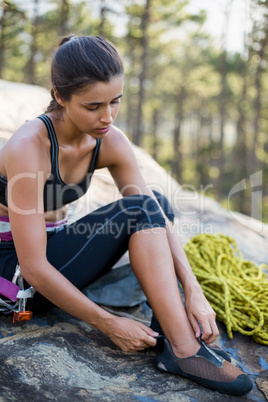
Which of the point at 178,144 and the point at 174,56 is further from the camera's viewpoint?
the point at 178,144

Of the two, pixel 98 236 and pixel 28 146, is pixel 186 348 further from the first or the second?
pixel 28 146

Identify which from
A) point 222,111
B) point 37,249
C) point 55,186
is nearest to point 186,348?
point 37,249

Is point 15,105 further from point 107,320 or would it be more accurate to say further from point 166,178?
point 107,320

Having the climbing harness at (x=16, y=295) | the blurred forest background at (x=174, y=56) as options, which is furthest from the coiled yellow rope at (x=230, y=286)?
the blurred forest background at (x=174, y=56)

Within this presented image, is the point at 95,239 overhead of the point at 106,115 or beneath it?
beneath

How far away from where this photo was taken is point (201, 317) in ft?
5.68

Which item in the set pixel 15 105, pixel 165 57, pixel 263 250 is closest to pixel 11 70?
pixel 165 57

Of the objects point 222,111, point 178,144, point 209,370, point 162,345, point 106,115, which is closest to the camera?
point 209,370

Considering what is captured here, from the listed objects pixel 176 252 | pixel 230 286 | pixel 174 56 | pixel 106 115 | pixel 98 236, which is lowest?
pixel 230 286

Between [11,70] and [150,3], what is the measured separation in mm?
11508

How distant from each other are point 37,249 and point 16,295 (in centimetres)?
26

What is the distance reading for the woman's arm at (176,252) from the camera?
174 cm

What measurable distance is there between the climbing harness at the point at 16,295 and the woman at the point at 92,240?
5 centimetres

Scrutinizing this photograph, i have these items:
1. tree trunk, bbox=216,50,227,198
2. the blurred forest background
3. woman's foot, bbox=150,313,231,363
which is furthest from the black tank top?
tree trunk, bbox=216,50,227,198
